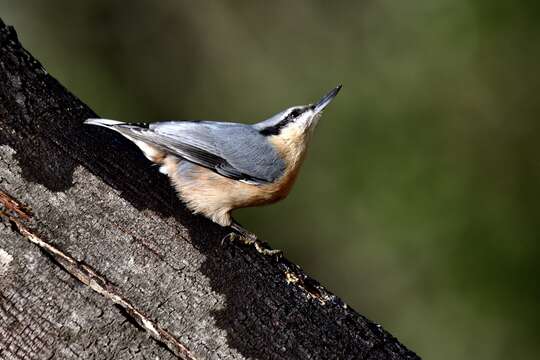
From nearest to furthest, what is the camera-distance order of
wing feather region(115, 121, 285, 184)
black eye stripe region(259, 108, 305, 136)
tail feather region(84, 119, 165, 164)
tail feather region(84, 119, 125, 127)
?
1. tail feather region(84, 119, 125, 127)
2. tail feather region(84, 119, 165, 164)
3. wing feather region(115, 121, 285, 184)
4. black eye stripe region(259, 108, 305, 136)

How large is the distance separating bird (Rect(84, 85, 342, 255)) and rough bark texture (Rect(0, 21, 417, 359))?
0.32 m

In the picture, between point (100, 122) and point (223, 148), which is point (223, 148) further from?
point (100, 122)

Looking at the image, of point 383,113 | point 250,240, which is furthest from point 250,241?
point 383,113

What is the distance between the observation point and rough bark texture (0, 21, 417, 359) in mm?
2191

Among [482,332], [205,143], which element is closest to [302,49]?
[482,332]

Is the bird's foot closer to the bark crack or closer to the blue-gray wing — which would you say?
the bark crack

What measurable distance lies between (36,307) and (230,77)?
420 cm

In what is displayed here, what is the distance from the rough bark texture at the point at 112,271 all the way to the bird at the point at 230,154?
32 centimetres

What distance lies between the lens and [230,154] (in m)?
3.16

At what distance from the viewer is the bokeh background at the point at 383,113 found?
17.0ft

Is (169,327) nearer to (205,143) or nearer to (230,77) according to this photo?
(205,143)

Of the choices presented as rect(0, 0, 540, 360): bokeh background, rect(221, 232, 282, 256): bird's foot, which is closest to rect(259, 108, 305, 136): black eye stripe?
rect(221, 232, 282, 256): bird's foot

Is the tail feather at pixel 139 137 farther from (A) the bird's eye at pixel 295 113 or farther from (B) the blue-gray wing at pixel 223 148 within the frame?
(A) the bird's eye at pixel 295 113

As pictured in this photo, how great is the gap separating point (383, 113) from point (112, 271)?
3.64 metres
